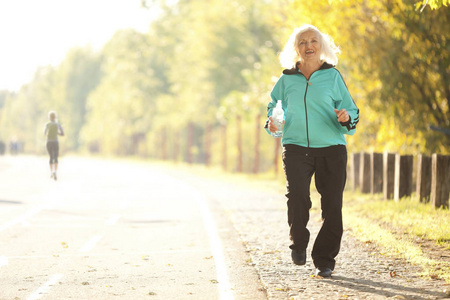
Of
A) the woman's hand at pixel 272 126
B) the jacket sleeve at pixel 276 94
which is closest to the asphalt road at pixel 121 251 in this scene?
the woman's hand at pixel 272 126

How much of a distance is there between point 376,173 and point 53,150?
6.13 m

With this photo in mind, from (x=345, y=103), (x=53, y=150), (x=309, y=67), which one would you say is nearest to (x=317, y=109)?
(x=345, y=103)

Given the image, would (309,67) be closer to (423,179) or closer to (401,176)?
(423,179)

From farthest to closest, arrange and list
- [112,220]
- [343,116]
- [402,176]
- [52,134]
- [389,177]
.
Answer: [389,177], [52,134], [402,176], [112,220], [343,116]

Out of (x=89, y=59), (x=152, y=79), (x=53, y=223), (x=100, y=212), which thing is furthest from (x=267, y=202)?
(x=89, y=59)

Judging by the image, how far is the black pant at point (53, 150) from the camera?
14.0 metres

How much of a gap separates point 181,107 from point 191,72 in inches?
212

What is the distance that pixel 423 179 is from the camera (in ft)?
40.6

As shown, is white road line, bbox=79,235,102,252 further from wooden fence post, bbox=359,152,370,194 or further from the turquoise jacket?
wooden fence post, bbox=359,152,370,194

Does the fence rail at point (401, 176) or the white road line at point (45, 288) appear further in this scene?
the fence rail at point (401, 176)

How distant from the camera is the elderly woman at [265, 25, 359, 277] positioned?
21.5ft

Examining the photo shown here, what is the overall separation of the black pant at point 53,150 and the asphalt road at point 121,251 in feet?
3.09

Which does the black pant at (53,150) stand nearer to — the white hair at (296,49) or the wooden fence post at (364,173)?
the wooden fence post at (364,173)

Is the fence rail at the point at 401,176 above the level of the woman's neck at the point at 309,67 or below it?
below
